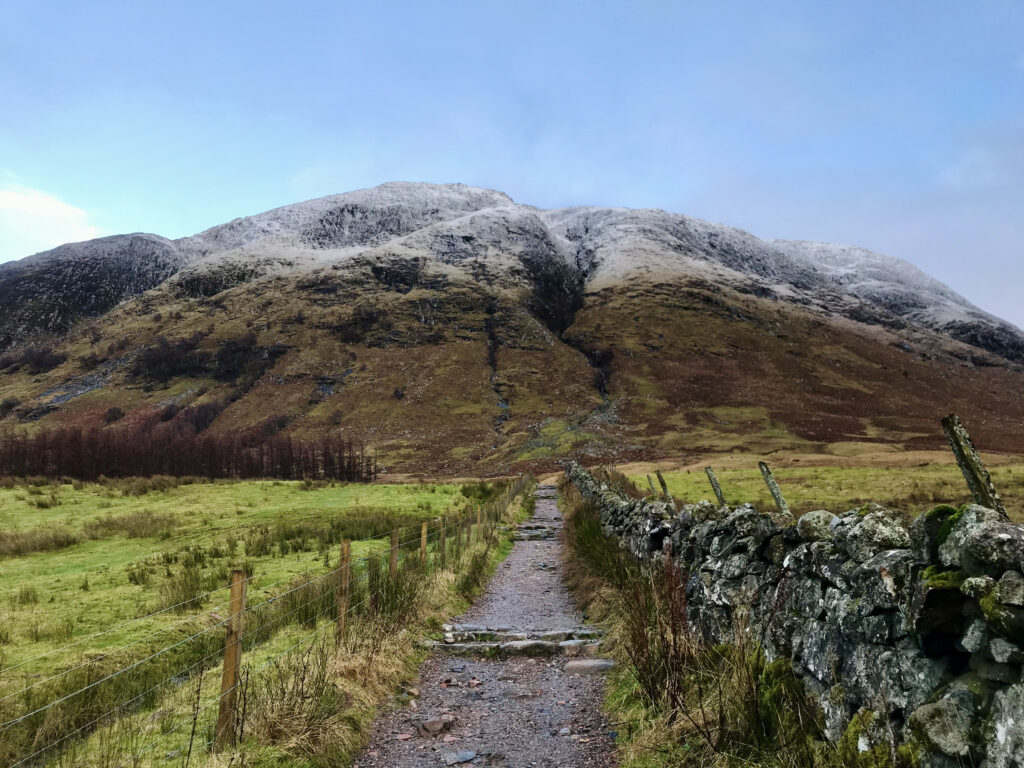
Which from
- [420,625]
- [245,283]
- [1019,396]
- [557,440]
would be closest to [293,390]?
[557,440]

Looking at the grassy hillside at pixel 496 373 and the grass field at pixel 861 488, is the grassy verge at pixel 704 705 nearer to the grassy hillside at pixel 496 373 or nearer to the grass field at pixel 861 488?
the grass field at pixel 861 488

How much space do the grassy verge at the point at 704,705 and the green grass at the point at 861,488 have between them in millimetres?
13886

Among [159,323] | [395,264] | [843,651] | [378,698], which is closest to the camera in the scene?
[843,651]

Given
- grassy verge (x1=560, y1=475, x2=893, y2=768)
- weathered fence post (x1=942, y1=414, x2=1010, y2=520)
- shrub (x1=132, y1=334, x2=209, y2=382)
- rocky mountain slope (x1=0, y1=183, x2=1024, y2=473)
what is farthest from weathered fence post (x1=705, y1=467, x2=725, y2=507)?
shrub (x1=132, y1=334, x2=209, y2=382)

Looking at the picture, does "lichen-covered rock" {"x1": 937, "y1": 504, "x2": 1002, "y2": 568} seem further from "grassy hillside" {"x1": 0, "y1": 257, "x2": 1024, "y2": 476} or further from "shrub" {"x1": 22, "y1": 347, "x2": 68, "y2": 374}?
"shrub" {"x1": 22, "y1": 347, "x2": 68, "y2": 374}

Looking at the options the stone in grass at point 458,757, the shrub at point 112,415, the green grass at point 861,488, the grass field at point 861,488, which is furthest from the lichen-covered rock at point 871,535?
the shrub at point 112,415

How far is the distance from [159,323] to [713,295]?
513 feet

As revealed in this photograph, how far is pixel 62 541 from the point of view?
19.8 m

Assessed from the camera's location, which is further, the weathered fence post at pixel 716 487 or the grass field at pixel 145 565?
→ the weathered fence post at pixel 716 487

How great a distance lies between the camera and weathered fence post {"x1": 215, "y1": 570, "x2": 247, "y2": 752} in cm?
514

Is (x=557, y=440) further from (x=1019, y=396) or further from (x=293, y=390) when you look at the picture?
(x=1019, y=396)

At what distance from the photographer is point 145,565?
15.2 meters

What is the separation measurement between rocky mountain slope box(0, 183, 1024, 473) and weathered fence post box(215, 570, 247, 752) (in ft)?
222

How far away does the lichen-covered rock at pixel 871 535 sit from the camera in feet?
12.6
